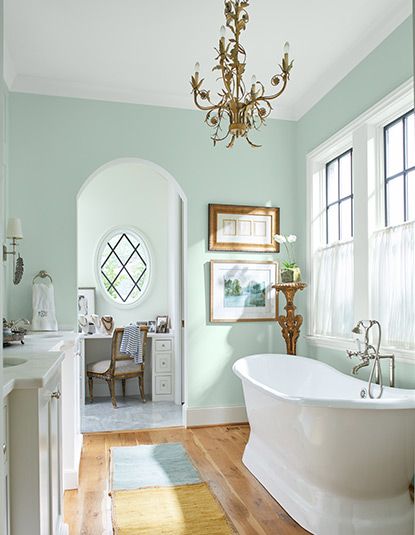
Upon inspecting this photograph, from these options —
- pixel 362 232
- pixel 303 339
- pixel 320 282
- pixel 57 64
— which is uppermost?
pixel 57 64

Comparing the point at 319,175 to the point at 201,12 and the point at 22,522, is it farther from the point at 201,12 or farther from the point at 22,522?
the point at 22,522

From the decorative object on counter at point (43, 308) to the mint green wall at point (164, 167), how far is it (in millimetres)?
166

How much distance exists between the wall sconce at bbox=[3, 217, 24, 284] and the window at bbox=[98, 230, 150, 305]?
250cm

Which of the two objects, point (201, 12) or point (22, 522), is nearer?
point (22, 522)

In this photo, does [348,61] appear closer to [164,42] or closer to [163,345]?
[164,42]

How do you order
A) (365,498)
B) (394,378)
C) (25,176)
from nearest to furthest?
(365,498) → (394,378) → (25,176)

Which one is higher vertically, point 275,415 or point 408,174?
point 408,174

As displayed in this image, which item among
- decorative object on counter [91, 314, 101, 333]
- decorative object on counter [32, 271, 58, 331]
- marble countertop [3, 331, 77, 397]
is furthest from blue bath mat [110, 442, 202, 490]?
decorative object on counter [91, 314, 101, 333]

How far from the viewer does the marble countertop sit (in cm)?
172

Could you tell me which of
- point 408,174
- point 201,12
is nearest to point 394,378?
point 408,174

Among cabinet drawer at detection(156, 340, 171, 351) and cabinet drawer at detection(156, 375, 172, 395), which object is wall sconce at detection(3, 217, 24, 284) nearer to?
cabinet drawer at detection(156, 340, 171, 351)

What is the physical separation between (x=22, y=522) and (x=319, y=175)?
388 cm

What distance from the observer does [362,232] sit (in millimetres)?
3770

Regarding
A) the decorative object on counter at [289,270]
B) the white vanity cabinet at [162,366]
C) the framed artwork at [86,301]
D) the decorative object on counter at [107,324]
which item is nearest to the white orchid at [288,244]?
the decorative object on counter at [289,270]
